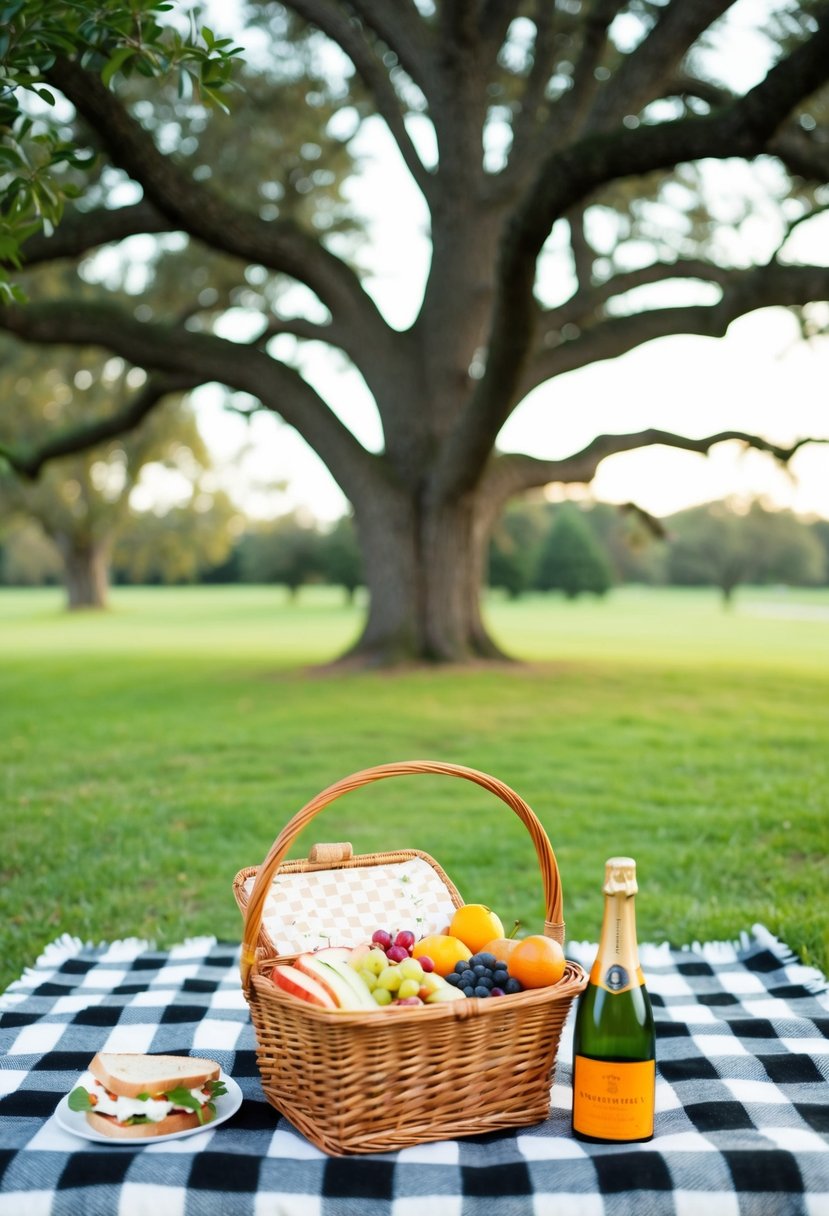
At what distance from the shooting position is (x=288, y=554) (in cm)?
4641

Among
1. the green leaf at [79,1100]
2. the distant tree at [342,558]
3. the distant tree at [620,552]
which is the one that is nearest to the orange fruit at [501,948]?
the green leaf at [79,1100]

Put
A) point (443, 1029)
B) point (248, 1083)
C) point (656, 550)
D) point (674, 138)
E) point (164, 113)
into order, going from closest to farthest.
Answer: point (443, 1029) < point (248, 1083) < point (674, 138) < point (164, 113) < point (656, 550)

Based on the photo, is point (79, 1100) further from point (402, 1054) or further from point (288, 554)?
point (288, 554)

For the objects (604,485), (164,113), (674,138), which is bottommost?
(604,485)

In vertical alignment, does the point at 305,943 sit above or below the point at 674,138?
below

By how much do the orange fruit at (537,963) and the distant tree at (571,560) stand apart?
50.4 metres

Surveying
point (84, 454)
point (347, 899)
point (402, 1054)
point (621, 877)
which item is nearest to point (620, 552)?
point (84, 454)

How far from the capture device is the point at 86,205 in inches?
546

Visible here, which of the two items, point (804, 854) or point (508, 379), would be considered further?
point (508, 379)

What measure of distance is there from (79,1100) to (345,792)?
2.80ft

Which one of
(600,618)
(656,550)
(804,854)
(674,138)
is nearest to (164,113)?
(674,138)

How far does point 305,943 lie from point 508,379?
7.86 metres

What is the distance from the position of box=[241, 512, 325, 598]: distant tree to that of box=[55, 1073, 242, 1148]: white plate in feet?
142

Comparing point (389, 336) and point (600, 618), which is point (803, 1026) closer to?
point (389, 336)
